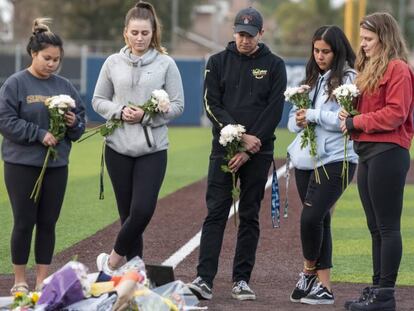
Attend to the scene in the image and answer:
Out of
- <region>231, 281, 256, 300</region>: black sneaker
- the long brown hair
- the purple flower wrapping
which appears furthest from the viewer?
<region>231, 281, 256, 300</region>: black sneaker

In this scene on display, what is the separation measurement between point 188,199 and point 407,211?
3058 millimetres

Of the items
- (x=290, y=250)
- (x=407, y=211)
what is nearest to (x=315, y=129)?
(x=290, y=250)

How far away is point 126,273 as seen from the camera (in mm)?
6793

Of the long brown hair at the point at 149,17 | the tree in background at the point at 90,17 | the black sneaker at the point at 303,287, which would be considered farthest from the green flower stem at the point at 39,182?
the tree in background at the point at 90,17

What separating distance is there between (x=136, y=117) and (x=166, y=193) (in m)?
7.84

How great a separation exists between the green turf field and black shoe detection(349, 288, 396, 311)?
142 cm

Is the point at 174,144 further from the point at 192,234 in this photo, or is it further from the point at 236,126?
the point at 236,126

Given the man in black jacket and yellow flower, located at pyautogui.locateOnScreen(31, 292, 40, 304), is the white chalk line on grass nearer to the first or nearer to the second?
the man in black jacket

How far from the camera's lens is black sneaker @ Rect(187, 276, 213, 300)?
7973 mm

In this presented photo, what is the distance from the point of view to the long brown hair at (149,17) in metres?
7.96

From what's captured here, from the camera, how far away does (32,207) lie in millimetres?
7984

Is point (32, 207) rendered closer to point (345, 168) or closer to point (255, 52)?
point (255, 52)

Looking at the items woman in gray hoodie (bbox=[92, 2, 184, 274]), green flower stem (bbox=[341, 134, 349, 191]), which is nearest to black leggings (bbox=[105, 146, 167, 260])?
woman in gray hoodie (bbox=[92, 2, 184, 274])

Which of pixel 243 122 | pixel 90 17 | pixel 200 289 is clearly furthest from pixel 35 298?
pixel 90 17
